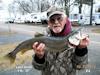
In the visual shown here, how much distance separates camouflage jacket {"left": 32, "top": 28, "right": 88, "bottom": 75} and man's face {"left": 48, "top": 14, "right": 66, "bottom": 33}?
0.86ft

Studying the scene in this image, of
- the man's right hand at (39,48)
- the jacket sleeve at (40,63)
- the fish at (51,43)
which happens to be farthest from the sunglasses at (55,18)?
the jacket sleeve at (40,63)

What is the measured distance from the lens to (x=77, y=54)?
3543 mm

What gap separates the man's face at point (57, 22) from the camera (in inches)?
139

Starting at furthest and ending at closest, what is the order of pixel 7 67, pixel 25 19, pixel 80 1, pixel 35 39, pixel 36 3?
pixel 36 3 < pixel 25 19 < pixel 80 1 < pixel 7 67 < pixel 35 39

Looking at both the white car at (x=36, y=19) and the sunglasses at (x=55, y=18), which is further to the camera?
the white car at (x=36, y=19)

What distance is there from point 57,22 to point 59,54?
378 mm

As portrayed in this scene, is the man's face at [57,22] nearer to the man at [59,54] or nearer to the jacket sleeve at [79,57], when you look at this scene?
the man at [59,54]

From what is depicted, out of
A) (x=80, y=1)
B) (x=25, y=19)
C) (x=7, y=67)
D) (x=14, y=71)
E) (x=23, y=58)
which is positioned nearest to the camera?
(x=14, y=71)

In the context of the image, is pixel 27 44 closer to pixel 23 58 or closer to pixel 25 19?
pixel 23 58

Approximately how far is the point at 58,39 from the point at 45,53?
14.1 inches

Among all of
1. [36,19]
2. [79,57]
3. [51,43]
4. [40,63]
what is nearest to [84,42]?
[79,57]

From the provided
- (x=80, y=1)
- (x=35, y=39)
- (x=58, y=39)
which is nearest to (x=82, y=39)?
(x=58, y=39)

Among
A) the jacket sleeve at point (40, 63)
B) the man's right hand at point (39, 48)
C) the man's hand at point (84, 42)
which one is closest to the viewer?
the man's hand at point (84, 42)

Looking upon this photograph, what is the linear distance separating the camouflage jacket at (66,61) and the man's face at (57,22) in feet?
0.86
